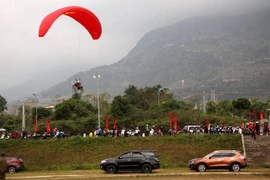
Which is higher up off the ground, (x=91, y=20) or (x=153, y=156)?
(x=91, y=20)

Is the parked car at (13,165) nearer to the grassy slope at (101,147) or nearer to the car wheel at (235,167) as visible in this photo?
the grassy slope at (101,147)

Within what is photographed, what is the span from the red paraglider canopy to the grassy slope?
1540 cm

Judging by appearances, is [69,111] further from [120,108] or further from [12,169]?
[12,169]

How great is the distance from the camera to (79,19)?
26.5m

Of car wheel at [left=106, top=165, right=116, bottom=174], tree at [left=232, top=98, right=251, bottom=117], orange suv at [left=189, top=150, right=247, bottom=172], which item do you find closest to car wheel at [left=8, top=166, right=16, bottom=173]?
car wheel at [left=106, top=165, right=116, bottom=174]

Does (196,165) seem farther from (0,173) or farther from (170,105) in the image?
(170,105)

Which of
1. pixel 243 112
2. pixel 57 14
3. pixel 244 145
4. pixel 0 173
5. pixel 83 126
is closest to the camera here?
pixel 0 173

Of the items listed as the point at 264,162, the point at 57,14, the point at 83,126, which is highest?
the point at 57,14

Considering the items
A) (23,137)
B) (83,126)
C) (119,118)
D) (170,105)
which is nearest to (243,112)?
(170,105)

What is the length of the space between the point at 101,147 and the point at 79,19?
2020 centimetres

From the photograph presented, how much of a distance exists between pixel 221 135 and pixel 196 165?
18.0 meters

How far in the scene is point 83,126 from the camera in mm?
65438

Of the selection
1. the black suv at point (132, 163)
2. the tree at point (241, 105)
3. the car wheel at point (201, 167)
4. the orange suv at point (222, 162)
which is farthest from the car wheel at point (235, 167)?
the tree at point (241, 105)

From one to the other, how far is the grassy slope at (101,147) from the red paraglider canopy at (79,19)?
15401 mm
